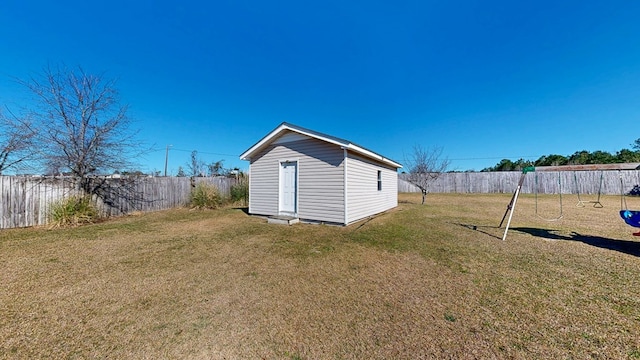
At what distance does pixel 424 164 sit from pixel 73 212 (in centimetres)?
1810

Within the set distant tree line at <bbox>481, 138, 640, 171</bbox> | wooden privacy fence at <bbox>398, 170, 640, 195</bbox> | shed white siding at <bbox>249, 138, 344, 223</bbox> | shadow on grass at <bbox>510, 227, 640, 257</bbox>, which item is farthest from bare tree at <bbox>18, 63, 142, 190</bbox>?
distant tree line at <bbox>481, 138, 640, 171</bbox>

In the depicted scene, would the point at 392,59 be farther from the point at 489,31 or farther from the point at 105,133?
the point at 105,133

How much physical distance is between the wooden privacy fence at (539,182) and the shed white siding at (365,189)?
8.47 meters

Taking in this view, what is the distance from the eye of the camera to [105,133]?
28.5 ft

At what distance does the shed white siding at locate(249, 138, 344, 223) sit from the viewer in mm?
7441

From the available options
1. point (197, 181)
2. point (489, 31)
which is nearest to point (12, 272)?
point (197, 181)

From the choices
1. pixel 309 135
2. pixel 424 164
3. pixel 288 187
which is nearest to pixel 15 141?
pixel 288 187

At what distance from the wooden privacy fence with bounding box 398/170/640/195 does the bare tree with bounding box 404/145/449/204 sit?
2.61 metres

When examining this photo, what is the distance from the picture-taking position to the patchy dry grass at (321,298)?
199cm

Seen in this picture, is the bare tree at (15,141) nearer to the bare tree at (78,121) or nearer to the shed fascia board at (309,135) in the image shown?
the bare tree at (78,121)

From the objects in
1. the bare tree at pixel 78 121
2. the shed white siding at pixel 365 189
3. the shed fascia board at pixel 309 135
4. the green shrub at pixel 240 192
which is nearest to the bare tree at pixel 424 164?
the shed white siding at pixel 365 189

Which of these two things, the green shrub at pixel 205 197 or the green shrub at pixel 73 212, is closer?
the green shrub at pixel 73 212

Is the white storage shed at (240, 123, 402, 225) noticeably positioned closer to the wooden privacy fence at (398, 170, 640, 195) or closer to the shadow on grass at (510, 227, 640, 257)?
the shadow on grass at (510, 227, 640, 257)

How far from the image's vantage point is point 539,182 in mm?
20781
